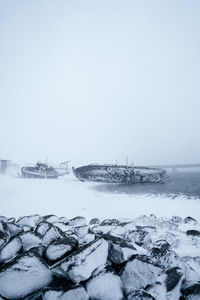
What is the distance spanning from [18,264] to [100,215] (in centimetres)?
695

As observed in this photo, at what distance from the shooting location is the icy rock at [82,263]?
2646mm

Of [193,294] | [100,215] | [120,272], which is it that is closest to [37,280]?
[120,272]

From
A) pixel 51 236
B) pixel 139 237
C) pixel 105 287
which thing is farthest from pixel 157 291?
pixel 51 236

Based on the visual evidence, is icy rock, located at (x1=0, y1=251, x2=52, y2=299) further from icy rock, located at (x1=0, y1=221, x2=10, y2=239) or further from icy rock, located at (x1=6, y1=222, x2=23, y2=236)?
icy rock, located at (x1=6, y1=222, x2=23, y2=236)

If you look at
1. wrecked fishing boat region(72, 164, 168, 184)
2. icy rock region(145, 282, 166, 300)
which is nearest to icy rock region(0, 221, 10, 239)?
icy rock region(145, 282, 166, 300)

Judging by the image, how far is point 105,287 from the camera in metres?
2.57

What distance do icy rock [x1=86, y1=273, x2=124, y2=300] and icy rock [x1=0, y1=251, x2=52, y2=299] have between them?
2.15ft

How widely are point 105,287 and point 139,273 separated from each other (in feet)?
1.85

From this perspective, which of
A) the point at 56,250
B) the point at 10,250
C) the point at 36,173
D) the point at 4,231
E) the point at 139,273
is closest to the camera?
the point at 139,273

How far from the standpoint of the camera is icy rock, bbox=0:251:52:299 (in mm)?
2613

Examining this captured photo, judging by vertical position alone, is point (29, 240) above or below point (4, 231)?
below

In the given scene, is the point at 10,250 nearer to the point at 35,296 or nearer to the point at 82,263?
the point at 35,296

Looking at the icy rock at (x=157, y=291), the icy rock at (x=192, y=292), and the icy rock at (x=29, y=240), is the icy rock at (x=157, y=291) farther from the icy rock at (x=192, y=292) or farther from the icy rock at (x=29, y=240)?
the icy rock at (x=29, y=240)

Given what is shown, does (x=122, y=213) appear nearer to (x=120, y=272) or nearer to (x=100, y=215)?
(x=100, y=215)
